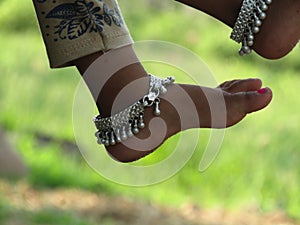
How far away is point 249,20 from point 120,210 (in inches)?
73.1

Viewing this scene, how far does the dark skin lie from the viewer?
4.03 ft

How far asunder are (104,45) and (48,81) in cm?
303

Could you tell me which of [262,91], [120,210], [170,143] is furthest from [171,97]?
[170,143]

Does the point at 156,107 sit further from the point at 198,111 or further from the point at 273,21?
the point at 273,21

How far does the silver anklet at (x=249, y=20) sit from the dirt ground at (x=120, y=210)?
170 centimetres

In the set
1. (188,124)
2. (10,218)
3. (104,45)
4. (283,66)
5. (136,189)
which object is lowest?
(283,66)

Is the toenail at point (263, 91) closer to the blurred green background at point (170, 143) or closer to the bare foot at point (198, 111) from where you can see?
the bare foot at point (198, 111)

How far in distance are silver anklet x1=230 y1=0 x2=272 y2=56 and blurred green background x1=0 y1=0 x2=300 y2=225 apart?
1531 millimetres

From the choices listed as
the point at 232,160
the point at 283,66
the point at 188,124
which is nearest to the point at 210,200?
the point at 232,160

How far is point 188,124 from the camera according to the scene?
1310mm

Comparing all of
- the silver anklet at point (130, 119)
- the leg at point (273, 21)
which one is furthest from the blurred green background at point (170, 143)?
the leg at point (273, 21)

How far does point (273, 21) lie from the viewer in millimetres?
1232

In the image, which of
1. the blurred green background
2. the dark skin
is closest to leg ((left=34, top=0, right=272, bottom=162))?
the dark skin

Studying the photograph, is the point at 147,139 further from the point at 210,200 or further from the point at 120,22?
the point at 210,200
